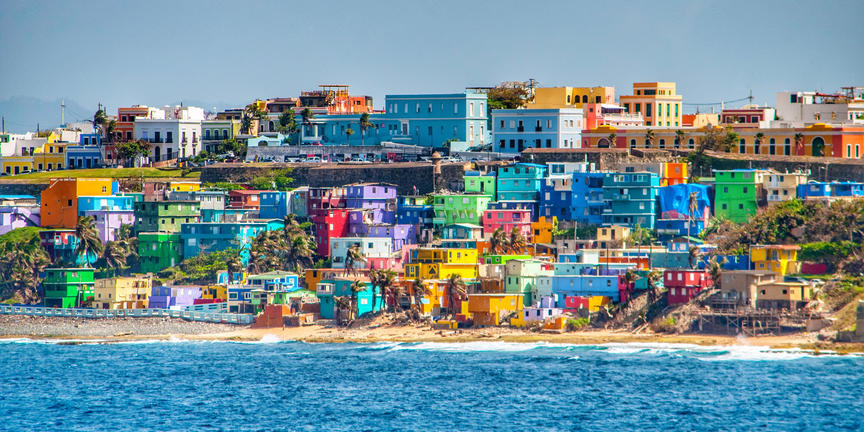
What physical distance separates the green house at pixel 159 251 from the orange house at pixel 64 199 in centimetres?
662

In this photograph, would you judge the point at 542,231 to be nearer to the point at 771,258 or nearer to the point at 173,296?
the point at 771,258

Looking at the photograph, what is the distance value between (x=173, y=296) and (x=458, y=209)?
1954cm

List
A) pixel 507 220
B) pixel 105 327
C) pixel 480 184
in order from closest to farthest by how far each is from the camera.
Answer: pixel 105 327 < pixel 507 220 < pixel 480 184

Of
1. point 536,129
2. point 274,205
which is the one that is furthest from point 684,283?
point 274,205

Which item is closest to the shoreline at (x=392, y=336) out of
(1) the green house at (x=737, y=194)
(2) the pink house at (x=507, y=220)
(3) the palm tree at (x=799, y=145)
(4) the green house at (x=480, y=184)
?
(2) the pink house at (x=507, y=220)

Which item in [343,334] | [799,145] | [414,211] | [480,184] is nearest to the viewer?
[343,334]

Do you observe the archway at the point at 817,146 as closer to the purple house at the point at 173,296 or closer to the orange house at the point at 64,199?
the purple house at the point at 173,296

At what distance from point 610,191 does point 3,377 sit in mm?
39414

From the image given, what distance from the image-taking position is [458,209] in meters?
102

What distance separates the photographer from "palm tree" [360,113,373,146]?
119 m

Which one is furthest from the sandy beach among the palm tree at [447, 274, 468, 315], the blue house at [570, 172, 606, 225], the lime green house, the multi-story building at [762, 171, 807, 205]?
the multi-story building at [762, 171, 807, 205]

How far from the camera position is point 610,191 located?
98.9m

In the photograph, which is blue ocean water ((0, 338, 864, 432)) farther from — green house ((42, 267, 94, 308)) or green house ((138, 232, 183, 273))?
green house ((138, 232, 183, 273))

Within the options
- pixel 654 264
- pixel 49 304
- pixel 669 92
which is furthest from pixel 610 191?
pixel 49 304
